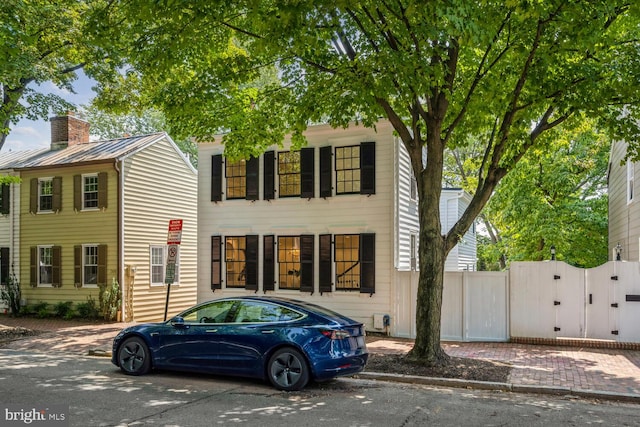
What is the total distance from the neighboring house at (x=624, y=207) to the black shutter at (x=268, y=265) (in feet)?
31.4

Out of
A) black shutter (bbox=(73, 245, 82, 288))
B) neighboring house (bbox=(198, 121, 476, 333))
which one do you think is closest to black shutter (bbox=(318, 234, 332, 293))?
neighboring house (bbox=(198, 121, 476, 333))

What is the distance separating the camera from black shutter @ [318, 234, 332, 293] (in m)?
15.8

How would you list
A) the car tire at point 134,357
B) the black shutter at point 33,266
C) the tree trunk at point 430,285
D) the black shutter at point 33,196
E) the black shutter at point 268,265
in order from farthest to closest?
1. the black shutter at point 33,196
2. the black shutter at point 33,266
3. the black shutter at point 268,265
4. the tree trunk at point 430,285
5. the car tire at point 134,357

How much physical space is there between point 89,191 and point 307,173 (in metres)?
8.84

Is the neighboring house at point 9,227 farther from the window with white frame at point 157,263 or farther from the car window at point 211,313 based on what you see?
the car window at point 211,313

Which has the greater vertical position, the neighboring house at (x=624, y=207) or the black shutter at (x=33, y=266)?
the neighboring house at (x=624, y=207)

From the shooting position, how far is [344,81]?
33.1ft

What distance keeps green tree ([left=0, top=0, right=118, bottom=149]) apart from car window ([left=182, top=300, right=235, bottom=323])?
24.4 feet

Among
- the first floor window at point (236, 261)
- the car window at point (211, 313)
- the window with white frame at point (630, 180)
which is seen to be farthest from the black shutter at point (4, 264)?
the window with white frame at point (630, 180)

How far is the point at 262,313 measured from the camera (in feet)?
29.8

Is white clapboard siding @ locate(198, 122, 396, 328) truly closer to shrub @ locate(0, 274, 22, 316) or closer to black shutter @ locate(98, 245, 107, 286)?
black shutter @ locate(98, 245, 107, 286)

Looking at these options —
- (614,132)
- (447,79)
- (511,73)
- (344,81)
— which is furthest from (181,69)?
(614,132)

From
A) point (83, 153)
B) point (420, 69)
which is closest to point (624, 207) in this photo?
point (420, 69)

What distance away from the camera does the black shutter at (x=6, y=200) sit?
21.8 meters
